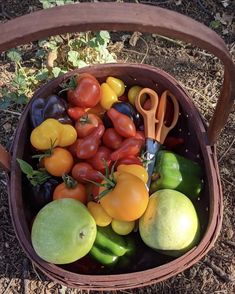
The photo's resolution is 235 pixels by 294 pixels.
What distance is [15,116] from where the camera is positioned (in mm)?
1824

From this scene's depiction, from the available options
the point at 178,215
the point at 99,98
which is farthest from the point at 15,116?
the point at 178,215

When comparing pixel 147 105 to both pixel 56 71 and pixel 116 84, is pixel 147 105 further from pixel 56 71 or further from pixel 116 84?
pixel 56 71

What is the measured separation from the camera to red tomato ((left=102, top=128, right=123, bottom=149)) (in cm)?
142

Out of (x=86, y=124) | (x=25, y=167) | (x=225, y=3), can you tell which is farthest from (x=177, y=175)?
(x=225, y=3)

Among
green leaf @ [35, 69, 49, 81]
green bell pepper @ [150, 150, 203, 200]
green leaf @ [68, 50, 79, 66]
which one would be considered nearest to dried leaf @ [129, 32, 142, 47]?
green leaf @ [68, 50, 79, 66]

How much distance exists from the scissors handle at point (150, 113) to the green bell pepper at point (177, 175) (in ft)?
0.25

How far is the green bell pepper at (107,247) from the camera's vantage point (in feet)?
4.28

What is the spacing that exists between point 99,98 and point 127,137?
16 cm

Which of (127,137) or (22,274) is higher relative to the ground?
(127,137)

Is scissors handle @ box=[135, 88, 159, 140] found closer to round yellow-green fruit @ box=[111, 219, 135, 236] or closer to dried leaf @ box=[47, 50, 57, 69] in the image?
round yellow-green fruit @ box=[111, 219, 135, 236]

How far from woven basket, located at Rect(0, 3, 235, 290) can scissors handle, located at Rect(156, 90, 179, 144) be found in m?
0.02

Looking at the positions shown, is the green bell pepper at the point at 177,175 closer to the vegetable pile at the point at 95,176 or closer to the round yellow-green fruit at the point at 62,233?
the vegetable pile at the point at 95,176

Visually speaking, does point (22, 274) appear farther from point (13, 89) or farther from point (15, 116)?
point (13, 89)

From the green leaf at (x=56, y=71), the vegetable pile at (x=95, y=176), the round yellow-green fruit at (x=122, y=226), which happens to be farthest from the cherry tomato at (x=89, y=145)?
the green leaf at (x=56, y=71)
